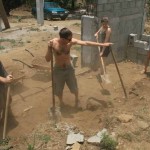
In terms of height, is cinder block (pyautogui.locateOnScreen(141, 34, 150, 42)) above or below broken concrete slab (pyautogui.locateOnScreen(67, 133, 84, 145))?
above

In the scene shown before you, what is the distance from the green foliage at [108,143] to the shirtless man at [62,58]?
1863 millimetres

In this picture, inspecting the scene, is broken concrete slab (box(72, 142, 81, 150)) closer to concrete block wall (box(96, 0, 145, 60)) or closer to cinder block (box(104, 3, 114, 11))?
concrete block wall (box(96, 0, 145, 60))

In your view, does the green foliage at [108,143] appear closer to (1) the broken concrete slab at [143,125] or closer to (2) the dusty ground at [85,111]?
(2) the dusty ground at [85,111]

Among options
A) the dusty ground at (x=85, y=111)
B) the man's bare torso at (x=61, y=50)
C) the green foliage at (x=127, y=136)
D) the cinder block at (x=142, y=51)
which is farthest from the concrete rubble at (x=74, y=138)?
the cinder block at (x=142, y=51)

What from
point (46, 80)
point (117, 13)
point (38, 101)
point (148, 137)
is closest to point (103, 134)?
point (148, 137)

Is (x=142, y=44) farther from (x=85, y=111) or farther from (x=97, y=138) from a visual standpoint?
(x=97, y=138)

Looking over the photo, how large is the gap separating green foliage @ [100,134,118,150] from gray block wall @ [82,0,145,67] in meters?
5.08

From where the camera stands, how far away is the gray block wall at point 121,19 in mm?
9552

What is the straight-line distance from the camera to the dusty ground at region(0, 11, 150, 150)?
5.62m

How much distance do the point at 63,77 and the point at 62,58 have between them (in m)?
0.49

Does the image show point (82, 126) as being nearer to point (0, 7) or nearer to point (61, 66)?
point (61, 66)

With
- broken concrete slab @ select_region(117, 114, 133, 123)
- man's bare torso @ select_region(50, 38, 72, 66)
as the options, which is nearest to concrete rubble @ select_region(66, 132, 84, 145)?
broken concrete slab @ select_region(117, 114, 133, 123)

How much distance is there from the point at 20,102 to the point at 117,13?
497 cm

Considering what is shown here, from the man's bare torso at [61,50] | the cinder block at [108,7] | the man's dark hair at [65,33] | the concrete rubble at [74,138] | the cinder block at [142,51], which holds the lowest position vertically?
the concrete rubble at [74,138]
